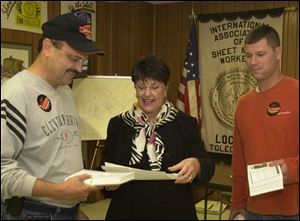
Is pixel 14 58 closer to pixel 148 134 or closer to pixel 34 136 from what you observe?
pixel 148 134

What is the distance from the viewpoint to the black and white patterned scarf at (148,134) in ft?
5.45

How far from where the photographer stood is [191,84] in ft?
15.1

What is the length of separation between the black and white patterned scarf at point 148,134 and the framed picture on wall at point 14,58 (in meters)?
2.11

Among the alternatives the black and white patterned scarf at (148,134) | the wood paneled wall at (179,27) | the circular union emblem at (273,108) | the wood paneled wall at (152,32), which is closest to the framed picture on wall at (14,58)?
the wood paneled wall at (152,32)

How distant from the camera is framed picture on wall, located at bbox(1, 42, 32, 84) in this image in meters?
3.54

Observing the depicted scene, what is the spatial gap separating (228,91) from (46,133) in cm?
353

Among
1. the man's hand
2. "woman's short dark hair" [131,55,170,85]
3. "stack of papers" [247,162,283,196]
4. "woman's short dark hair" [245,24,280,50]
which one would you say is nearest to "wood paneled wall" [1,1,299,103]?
"woman's short dark hair" [245,24,280,50]

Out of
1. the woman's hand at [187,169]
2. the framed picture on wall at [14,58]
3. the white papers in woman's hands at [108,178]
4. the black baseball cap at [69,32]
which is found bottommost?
the woman's hand at [187,169]

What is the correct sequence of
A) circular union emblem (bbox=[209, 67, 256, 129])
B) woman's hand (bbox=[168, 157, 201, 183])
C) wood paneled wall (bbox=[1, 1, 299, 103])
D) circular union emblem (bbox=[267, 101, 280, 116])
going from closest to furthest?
circular union emblem (bbox=[267, 101, 280, 116]), woman's hand (bbox=[168, 157, 201, 183]), wood paneled wall (bbox=[1, 1, 299, 103]), circular union emblem (bbox=[209, 67, 256, 129])

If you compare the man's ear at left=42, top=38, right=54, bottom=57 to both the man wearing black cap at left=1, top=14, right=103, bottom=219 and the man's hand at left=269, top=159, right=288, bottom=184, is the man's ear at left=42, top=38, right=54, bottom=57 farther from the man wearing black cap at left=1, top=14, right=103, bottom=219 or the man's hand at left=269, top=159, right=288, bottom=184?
the man's hand at left=269, top=159, right=288, bottom=184

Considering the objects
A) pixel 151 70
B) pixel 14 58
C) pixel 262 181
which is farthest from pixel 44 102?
pixel 14 58

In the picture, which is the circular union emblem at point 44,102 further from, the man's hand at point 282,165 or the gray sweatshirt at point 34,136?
the man's hand at point 282,165

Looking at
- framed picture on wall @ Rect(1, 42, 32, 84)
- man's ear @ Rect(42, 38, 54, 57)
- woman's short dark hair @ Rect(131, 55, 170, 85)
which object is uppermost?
framed picture on wall @ Rect(1, 42, 32, 84)

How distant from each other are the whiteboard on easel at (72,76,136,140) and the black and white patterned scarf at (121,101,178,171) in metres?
1.35
